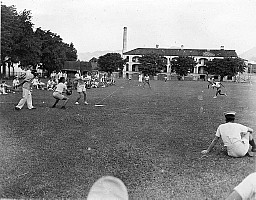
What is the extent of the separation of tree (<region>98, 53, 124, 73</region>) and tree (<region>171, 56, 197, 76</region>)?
18.6 meters

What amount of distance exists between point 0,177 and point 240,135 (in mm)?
4789

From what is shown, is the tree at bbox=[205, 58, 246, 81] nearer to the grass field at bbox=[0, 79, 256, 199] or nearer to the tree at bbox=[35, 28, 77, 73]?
the tree at bbox=[35, 28, 77, 73]

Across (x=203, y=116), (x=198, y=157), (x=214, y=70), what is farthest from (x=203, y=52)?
(x=198, y=157)

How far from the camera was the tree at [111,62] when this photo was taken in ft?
362

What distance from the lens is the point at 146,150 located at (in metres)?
7.71

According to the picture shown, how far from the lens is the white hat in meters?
4.91

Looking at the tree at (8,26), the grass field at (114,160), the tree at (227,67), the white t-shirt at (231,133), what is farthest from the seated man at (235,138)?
the tree at (227,67)

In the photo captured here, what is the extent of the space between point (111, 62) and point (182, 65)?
2346 cm

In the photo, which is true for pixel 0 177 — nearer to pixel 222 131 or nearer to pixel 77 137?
pixel 77 137

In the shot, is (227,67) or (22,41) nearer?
(22,41)

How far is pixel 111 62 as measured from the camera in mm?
110188

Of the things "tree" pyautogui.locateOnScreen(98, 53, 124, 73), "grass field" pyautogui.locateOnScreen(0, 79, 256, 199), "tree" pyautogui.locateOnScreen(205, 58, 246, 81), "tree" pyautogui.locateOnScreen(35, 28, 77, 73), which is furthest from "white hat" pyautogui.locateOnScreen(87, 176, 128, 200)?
"tree" pyautogui.locateOnScreen(98, 53, 124, 73)

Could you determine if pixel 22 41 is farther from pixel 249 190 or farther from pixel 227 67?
pixel 227 67

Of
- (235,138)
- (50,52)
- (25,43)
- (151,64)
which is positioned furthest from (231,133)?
(151,64)
